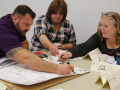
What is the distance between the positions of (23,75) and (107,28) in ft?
2.98

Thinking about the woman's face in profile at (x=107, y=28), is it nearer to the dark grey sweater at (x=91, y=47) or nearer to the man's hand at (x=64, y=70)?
the dark grey sweater at (x=91, y=47)

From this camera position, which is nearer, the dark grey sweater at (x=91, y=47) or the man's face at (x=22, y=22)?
the man's face at (x=22, y=22)

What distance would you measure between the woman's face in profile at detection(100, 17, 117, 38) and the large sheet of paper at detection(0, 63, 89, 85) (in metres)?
0.54

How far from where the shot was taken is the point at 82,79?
0.83m

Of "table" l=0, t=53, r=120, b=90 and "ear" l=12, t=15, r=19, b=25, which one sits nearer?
"table" l=0, t=53, r=120, b=90

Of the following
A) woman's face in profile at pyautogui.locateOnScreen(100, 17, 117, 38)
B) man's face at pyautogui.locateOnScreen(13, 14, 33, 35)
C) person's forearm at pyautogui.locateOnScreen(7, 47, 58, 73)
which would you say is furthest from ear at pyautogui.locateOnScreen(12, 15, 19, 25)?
woman's face in profile at pyautogui.locateOnScreen(100, 17, 117, 38)

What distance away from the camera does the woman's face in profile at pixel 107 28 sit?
127 centimetres

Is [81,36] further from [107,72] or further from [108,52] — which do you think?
[107,72]

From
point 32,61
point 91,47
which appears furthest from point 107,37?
point 32,61

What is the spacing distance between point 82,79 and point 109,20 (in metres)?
0.72

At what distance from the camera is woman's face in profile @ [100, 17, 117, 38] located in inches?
50.1

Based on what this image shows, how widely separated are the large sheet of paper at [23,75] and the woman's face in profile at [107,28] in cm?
54

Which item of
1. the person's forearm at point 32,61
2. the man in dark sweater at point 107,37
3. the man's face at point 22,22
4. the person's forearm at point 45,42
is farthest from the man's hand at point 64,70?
the person's forearm at point 45,42

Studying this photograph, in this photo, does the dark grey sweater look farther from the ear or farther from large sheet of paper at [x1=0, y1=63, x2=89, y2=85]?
the ear
